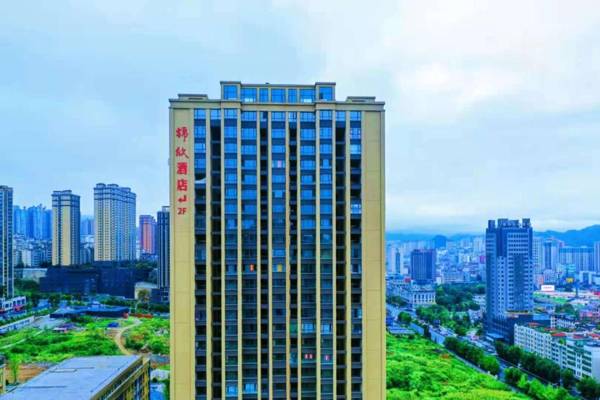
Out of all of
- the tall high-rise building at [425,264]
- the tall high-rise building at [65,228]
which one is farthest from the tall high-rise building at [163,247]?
the tall high-rise building at [425,264]

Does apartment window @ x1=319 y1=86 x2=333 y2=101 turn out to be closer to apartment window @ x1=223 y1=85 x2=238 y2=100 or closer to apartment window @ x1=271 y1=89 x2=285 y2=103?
apartment window @ x1=271 y1=89 x2=285 y2=103

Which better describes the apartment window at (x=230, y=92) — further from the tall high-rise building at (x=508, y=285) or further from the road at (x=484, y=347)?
the tall high-rise building at (x=508, y=285)

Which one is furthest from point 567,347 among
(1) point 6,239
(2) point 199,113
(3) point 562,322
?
(1) point 6,239

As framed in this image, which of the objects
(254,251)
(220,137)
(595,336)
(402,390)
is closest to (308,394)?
(254,251)

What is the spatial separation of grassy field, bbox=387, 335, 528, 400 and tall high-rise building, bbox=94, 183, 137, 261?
35.4 metres

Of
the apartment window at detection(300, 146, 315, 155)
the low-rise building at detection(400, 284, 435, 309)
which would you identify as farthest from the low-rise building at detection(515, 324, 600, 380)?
the apartment window at detection(300, 146, 315, 155)

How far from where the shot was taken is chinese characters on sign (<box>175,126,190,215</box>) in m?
8.98

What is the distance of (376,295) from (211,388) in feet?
12.6

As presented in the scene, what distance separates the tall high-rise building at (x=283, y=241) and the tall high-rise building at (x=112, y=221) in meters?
43.1

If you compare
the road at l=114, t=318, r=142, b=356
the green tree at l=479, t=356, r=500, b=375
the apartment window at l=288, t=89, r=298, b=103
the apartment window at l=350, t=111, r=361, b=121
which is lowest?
the green tree at l=479, t=356, r=500, b=375

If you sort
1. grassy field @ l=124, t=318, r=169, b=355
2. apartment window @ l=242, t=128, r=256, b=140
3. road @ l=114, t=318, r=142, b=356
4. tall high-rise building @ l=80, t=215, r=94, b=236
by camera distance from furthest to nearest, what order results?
tall high-rise building @ l=80, t=215, r=94, b=236, grassy field @ l=124, t=318, r=169, b=355, road @ l=114, t=318, r=142, b=356, apartment window @ l=242, t=128, r=256, b=140

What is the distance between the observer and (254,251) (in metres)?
9.19

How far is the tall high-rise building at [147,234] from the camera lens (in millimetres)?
67625

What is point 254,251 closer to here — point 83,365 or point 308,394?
point 308,394
